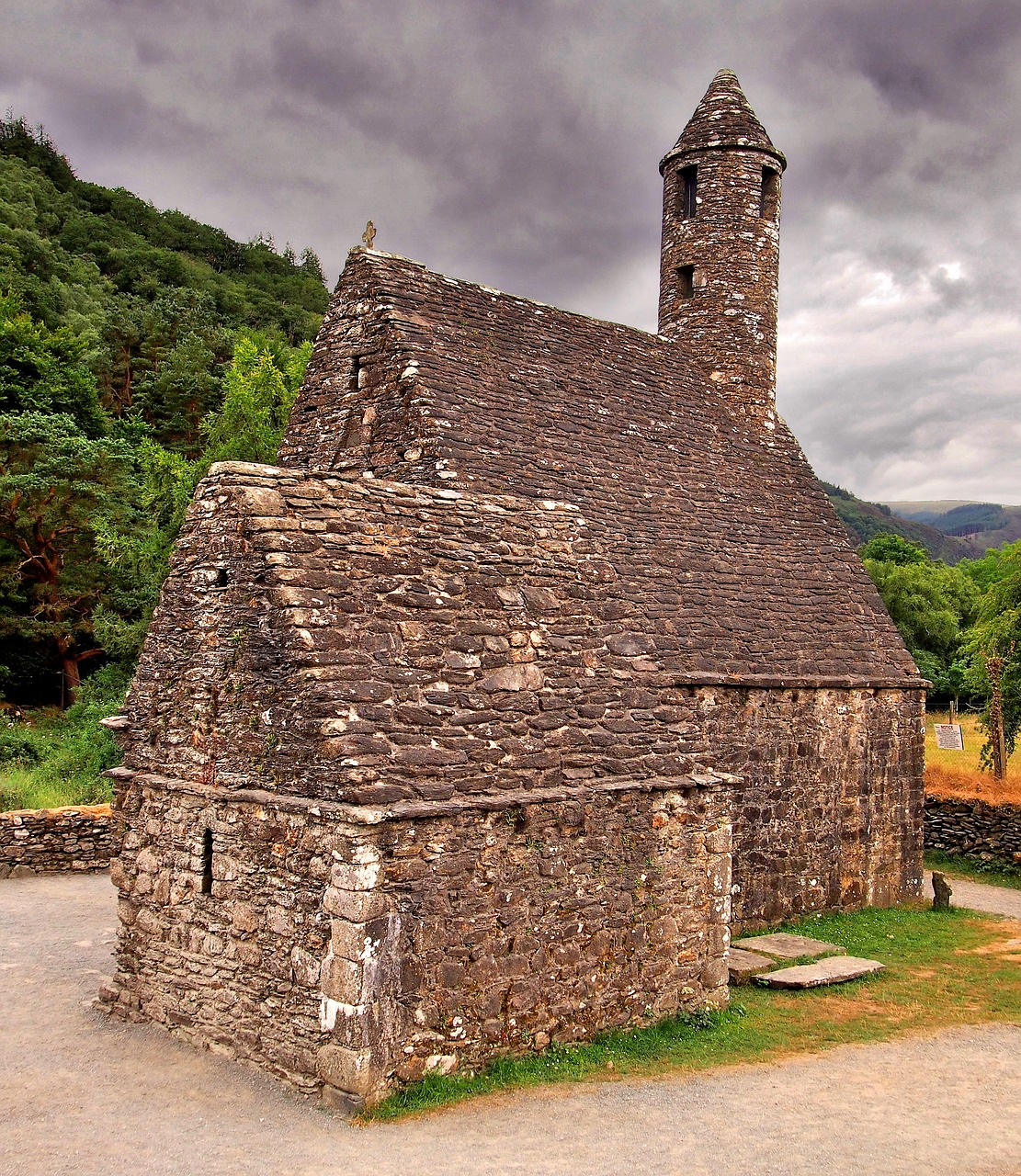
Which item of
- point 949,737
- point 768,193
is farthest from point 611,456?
point 949,737

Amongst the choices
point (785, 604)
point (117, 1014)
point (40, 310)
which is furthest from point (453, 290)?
point (40, 310)

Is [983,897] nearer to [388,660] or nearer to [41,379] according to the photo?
[388,660]

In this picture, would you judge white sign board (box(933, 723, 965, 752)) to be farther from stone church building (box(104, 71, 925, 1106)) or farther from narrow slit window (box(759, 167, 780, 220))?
narrow slit window (box(759, 167, 780, 220))

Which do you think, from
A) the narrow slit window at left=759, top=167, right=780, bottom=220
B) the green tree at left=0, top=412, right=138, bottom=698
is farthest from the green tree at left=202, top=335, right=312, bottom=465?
the narrow slit window at left=759, top=167, right=780, bottom=220

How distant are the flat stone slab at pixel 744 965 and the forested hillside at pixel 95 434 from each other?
17582mm

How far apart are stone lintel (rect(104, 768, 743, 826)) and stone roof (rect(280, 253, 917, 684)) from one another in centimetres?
377

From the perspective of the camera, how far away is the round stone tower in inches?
797

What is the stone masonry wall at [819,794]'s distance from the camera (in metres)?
15.0

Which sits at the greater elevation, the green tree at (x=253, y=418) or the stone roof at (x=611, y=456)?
the green tree at (x=253, y=418)

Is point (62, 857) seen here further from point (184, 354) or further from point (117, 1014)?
point (184, 354)

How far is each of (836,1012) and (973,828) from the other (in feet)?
39.9

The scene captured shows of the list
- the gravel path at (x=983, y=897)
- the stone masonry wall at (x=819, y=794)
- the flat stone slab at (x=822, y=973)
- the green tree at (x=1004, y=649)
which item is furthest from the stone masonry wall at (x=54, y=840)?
the green tree at (x=1004, y=649)

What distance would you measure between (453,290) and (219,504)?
8.04m

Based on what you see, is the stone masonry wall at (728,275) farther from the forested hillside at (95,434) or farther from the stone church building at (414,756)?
the forested hillside at (95,434)
